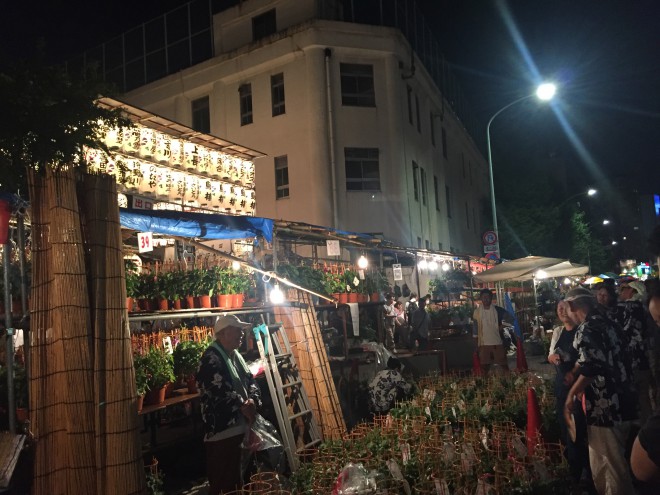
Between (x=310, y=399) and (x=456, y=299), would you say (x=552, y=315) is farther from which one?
(x=310, y=399)

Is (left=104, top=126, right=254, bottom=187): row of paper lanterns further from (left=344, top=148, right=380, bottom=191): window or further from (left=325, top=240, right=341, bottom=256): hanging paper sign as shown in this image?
(left=344, top=148, right=380, bottom=191): window

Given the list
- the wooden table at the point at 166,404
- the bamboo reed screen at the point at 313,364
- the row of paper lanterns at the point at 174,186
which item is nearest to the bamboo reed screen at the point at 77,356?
the wooden table at the point at 166,404

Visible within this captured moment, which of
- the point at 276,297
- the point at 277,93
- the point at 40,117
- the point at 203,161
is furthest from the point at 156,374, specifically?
the point at 277,93

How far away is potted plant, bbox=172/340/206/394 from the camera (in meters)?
7.29

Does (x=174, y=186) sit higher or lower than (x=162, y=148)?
lower

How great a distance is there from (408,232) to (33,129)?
657 inches

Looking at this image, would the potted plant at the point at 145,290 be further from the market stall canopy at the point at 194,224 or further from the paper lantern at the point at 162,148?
the paper lantern at the point at 162,148

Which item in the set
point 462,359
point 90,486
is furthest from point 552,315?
point 90,486

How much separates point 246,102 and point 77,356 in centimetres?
1989

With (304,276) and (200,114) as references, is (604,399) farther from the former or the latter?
(200,114)

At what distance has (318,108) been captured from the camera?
20.4m

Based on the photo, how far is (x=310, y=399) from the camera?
23.4 ft

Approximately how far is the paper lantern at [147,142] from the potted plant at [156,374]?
7.36 m

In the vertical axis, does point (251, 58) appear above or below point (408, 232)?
above
